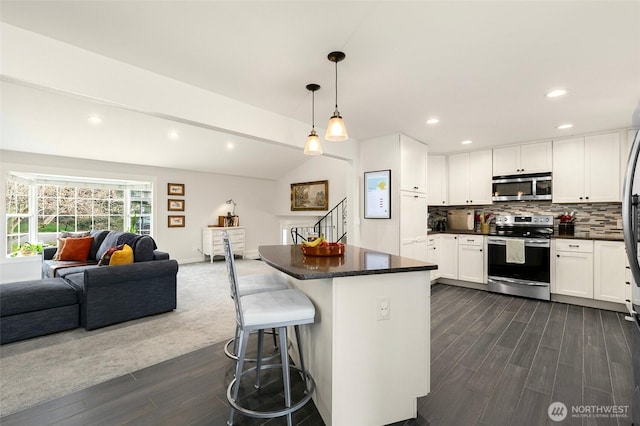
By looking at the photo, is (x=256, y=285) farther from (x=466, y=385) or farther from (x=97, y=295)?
(x=97, y=295)

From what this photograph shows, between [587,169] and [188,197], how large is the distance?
752 cm

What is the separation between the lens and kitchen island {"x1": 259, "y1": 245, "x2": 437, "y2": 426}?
1.67m

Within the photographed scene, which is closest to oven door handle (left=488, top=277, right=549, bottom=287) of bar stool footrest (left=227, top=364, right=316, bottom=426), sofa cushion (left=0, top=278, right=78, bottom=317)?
bar stool footrest (left=227, top=364, right=316, bottom=426)

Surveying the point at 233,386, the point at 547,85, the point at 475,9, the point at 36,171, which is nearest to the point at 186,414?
the point at 233,386

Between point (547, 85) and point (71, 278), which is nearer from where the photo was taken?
point (547, 85)

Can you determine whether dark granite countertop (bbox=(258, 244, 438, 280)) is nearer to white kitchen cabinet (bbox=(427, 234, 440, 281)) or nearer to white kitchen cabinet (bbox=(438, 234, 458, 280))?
white kitchen cabinet (bbox=(427, 234, 440, 281))

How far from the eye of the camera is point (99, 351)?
2.68 metres

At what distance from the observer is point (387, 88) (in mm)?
2777

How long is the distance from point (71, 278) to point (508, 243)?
5.78 metres

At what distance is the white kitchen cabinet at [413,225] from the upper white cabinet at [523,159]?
4.31ft

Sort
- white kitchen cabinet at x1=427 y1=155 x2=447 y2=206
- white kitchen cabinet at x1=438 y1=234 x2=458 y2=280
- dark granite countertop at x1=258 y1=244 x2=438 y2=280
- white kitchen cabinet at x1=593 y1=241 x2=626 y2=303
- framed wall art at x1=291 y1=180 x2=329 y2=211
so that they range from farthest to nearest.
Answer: framed wall art at x1=291 y1=180 x2=329 y2=211 → white kitchen cabinet at x1=427 y1=155 x2=447 y2=206 → white kitchen cabinet at x1=438 y1=234 x2=458 y2=280 → white kitchen cabinet at x1=593 y1=241 x2=626 y2=303 → dark granite countertop at x1=258 y1=244 x2=438 y2=280

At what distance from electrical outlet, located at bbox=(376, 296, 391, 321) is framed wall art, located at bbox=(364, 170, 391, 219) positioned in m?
2.71

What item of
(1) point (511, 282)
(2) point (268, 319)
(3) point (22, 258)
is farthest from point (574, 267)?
(3) point (22, 258)

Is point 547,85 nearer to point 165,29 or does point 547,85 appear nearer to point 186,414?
point 165,29
